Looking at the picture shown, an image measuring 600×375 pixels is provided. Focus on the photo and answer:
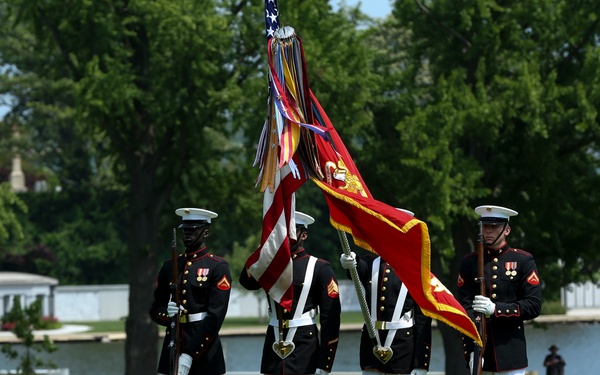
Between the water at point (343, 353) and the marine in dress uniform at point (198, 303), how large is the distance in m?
18.3

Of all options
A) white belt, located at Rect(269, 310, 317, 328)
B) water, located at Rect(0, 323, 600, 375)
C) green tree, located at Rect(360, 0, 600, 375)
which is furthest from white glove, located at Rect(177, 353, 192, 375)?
water, located at Rect(0, 323, 600, 375)

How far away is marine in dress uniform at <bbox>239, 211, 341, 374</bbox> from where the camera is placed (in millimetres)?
11336

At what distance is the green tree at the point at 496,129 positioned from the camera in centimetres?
2125

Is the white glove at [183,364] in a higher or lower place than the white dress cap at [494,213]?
lower

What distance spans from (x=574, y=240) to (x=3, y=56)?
4181 cm

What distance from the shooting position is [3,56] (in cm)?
6031

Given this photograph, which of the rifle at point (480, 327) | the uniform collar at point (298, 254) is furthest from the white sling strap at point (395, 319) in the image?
the rifle at point (480, 327)

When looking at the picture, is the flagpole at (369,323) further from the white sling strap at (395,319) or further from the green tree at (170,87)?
the green tree at (170,87)

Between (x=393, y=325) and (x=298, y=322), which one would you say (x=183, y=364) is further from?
(x=393, y=325)

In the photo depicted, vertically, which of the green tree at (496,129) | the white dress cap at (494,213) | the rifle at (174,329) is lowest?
the rifle at (174,329)

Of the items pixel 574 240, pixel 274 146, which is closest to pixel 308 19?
pixel 574 240

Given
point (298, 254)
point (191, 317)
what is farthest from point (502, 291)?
point (191, 317)

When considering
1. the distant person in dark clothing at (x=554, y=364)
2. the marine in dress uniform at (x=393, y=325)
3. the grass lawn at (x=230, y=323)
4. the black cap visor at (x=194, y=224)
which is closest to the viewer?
the black cap visor at (x=194, y=224)

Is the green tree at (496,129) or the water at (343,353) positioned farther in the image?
the water at (343,353)
